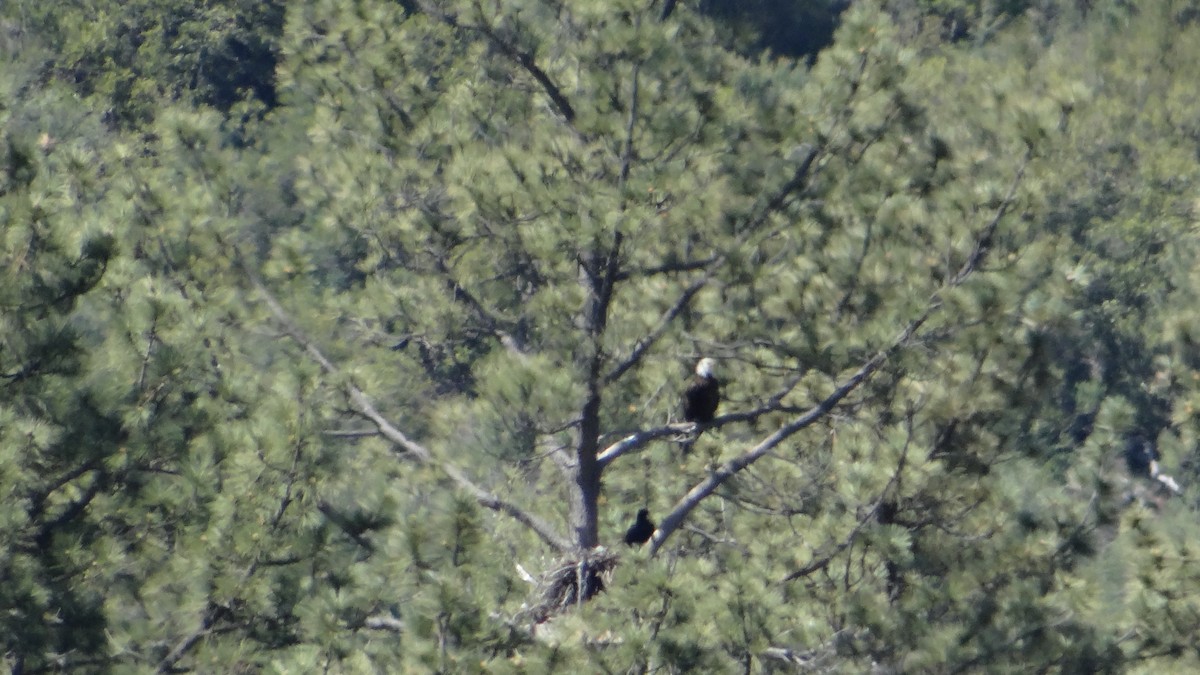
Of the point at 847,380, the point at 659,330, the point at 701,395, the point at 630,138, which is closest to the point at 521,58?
the point at 630,138

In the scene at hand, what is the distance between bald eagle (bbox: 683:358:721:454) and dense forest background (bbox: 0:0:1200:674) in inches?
3.3

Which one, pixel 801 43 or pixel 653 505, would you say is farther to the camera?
pixel 801 43

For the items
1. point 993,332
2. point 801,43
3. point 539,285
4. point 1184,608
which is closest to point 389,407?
point 539,285

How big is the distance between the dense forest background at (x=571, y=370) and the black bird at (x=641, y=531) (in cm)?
11

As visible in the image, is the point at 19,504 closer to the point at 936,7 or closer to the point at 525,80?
the point at 525,80

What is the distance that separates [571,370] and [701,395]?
0.80 meters

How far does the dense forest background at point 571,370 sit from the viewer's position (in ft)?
12.4

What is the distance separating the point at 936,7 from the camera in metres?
28.3

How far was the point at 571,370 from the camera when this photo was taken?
3.92 metres

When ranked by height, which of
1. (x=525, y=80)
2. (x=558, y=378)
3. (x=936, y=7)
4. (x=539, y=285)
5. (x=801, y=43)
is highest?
(x=936, y=7)

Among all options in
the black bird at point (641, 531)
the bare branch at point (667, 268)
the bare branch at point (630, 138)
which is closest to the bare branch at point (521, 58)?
the bare branch at point (630, 138)

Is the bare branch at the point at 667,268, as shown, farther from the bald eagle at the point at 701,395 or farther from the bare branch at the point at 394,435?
the bare branch at the point at 394,435

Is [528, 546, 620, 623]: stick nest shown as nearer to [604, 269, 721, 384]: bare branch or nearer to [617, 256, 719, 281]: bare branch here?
[604, 269, 721, 384]: bare branch

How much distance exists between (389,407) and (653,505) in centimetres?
113
